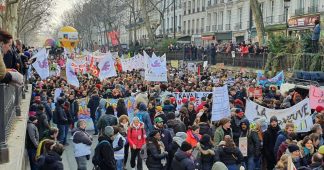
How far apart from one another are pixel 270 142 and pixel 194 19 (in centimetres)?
5917

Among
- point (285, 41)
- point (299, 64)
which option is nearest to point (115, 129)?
point (299, 64)

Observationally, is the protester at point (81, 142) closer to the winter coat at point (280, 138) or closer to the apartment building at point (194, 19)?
the winter coat at point (280, 138)

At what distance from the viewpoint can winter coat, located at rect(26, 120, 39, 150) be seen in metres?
9.77

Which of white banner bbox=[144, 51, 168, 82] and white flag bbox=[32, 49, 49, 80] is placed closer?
white flag bbox=[32, 49, 49, 80]

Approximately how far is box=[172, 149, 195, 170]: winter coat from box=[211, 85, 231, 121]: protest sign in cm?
344

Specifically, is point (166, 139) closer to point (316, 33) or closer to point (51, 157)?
point (51, 157)

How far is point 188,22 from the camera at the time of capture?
237 ft

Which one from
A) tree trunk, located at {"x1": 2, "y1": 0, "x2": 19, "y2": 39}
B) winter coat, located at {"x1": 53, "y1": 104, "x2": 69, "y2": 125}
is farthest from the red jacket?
tree trunk, located at {"x1": 2, "y1": 0, "x2": 19, "y2": 39}

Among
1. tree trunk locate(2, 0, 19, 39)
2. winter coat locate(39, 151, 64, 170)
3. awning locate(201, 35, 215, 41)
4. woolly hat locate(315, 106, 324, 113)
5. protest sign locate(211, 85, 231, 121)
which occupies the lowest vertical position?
winter coat locate(39, 151, 64, 170)

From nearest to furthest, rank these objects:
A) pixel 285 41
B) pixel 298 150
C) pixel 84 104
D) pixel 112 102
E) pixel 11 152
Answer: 1. pixel 11 152
2. pixel 298 150
3. pixel 112 102
4. pixel 84 104
5. pixel 285 41

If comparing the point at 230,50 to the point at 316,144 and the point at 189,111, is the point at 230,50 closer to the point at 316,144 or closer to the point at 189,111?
the point at 189,111

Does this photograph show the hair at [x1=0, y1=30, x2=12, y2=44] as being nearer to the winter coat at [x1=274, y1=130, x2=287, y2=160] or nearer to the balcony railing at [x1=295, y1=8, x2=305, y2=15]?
the winter coat at [x1=274, y1=130, x2=287, y2=160]

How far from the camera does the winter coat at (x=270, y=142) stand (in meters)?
10.7

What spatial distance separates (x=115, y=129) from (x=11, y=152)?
4113 millimetres
